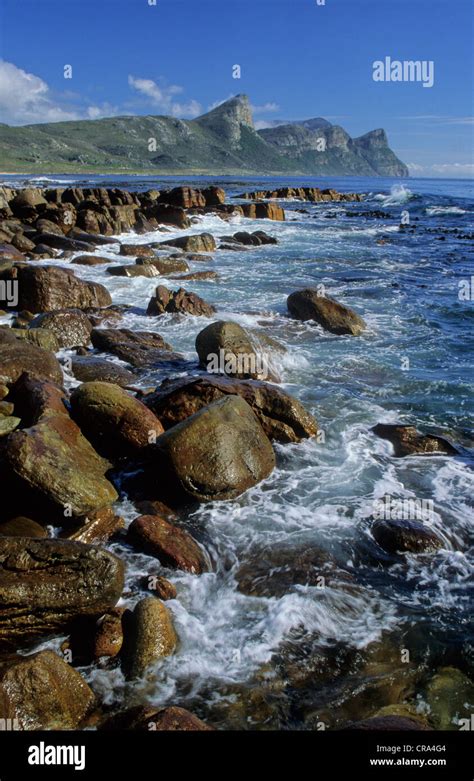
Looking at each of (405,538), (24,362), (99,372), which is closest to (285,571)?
(405,538)

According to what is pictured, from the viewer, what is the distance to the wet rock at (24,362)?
8.64m

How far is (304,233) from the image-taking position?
131 feet

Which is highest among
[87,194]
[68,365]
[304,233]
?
[87,194]

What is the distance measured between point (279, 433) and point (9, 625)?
5.22 m

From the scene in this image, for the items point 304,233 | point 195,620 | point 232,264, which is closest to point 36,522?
point 195,620

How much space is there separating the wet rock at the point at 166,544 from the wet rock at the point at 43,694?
5.96ft

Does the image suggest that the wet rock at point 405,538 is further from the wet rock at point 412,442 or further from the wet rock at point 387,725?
the wet rock at point 387,725

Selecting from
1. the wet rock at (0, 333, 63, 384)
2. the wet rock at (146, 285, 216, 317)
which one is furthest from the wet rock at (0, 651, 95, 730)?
the wet rock at (146, 285, 216, 317)

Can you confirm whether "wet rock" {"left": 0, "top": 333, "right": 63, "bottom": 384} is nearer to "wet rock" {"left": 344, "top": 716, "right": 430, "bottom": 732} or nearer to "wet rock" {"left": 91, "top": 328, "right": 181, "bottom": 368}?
"wet rock" {"left": 91, "top": 328, "right": 181, "bottom": 368}

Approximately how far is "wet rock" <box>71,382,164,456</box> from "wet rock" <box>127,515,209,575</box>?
59.9 inches

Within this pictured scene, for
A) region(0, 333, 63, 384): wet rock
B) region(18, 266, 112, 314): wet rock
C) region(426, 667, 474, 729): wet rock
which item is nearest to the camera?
region(426, 667, 474, 729): wet rock

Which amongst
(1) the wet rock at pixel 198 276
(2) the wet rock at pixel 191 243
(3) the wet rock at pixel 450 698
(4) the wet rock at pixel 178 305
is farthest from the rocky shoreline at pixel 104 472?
(2) the wet rock at pixel 191 243

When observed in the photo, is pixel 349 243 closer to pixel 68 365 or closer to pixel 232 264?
pixel 232 264

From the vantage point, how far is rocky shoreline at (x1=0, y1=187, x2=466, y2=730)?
4609mm
